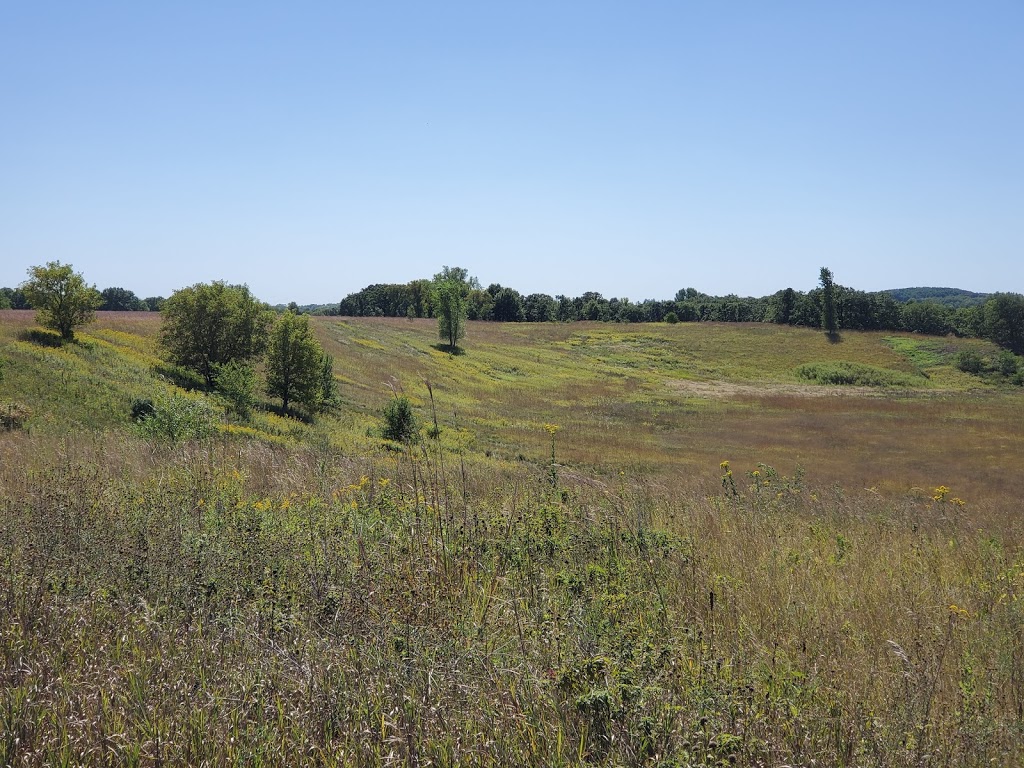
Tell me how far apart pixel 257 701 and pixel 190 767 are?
29 cm

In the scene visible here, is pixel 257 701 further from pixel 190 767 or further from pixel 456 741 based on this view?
pixel 456 741

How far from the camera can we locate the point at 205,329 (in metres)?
29.9

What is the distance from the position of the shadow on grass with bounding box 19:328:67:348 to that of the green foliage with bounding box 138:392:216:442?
51.1 feet

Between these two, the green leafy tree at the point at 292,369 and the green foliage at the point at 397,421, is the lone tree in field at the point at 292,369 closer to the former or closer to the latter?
the green leafy tree at the point at 292,369

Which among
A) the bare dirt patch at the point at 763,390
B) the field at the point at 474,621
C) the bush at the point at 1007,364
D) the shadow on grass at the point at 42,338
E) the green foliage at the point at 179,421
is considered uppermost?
the shadow on grass at the point at 42,338

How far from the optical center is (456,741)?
2.39 meters

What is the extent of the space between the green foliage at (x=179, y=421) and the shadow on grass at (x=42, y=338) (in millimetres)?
15567

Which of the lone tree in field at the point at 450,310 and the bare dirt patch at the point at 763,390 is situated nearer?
the bare dirt patch at the point at 763,390

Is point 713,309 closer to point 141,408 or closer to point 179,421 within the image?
point 141,408

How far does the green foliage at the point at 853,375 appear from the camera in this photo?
68.6 metres

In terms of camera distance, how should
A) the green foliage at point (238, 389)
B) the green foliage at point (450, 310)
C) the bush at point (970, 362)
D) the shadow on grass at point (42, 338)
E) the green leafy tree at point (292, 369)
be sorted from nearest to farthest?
the green foliage at point (238, 389)
the shadow on grass at point (42, 338)
the green leafy tree at point (292, 369)
the green foliage at point (450, 310)
the bush at point (970, 362)

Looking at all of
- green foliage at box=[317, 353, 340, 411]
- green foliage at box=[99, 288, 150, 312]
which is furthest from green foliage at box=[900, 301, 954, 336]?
green foliage at box=[99, 288, 150, 312]

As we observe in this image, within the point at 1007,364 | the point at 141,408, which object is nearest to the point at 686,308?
the point at 1007,364

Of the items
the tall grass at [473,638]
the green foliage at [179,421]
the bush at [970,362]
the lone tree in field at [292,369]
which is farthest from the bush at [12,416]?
the bush at [970,362]
